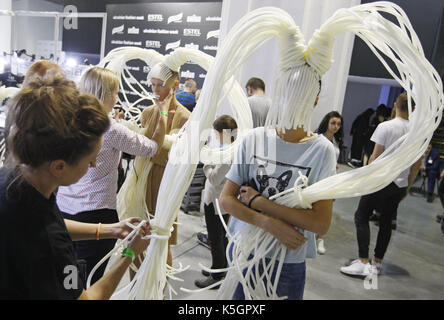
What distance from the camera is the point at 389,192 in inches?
111

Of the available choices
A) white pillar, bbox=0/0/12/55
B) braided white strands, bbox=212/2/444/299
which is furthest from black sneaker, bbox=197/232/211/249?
white pillar, bbox=0/0/12/55

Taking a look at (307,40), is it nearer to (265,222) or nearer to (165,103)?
(165,103)

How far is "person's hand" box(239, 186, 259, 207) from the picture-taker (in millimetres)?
1194

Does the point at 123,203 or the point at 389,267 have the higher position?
the point at 123,203

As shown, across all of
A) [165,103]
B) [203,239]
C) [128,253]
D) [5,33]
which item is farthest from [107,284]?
[5,33]

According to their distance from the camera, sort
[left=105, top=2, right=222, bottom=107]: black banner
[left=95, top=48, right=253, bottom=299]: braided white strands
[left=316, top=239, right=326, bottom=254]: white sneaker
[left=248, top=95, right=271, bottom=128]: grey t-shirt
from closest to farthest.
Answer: [left=95, top=48, right=253, bottom=299]: braided white strands → [left=248, top=95, right=271, bottom=128]: grey t-shirt → [left=316, top=239, right=326, bottom=254]: white sneaker → [left=105, top=2, right=222, bottom=107]: black banner

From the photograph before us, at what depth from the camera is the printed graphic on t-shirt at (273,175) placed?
1182 millimetres

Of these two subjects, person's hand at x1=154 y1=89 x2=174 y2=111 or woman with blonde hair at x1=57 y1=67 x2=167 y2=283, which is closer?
woman with blonde hair at x1=57 y1=67 x2=167 y2=283

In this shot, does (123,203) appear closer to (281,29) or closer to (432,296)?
(281,29)

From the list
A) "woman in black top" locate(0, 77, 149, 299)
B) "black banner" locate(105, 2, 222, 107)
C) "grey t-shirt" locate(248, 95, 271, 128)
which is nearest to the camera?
"woman in black top" locate(0, 77, 149, 299)

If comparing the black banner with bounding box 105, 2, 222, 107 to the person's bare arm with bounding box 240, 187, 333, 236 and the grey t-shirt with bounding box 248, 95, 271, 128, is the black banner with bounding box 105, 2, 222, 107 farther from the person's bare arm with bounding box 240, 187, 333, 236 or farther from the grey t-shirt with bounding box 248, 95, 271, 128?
the person's bare arm with bounding box 240, 187, 333, 236

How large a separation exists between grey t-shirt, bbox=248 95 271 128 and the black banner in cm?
281
